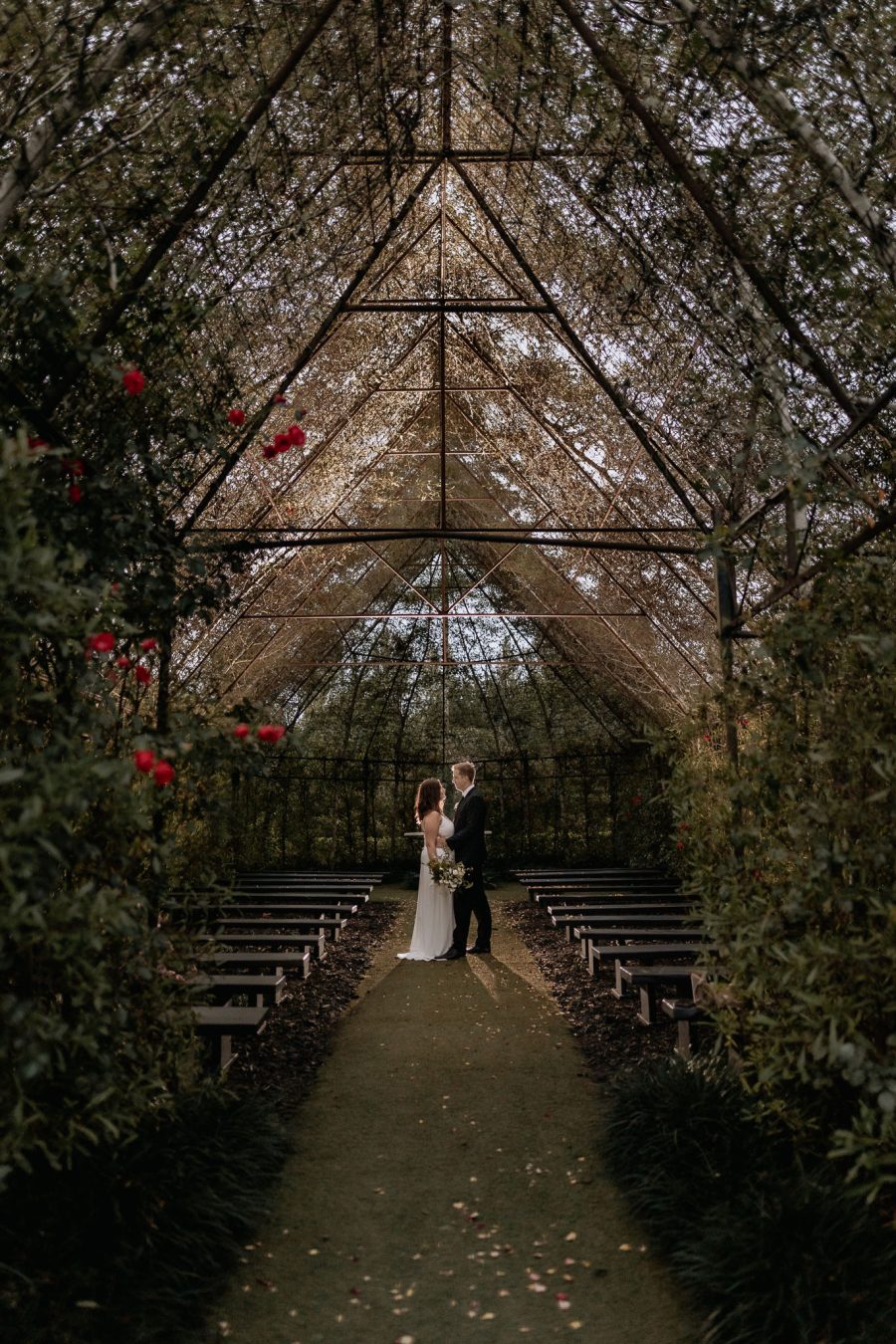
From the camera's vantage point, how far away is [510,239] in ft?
22.0

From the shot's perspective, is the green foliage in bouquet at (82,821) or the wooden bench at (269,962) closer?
the green foliage in bouquet at (82,821)

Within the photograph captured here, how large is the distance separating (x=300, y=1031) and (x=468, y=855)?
3.01m

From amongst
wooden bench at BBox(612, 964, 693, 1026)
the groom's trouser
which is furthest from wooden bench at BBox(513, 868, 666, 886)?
wooden bench at BBox(612, 964, 693, 1026)

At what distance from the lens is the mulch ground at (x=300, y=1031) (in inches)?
218

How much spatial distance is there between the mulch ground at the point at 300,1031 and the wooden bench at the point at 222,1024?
250mm

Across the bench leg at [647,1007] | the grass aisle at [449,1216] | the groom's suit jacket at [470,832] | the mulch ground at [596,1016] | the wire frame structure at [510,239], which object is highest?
the wire frame structure at [510,239]

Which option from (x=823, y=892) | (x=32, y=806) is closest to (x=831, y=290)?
(x=823, y=892)

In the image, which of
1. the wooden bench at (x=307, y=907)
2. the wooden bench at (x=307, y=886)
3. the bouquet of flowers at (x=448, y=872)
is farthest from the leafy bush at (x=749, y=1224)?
the wooden bench at (x=307, y=886)

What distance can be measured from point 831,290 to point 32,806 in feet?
11.5

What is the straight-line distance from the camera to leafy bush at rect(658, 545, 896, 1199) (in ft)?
9.90

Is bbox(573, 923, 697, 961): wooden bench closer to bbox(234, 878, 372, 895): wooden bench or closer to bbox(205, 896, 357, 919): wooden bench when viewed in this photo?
bbox(205, 896, 357, 919): wooden bench

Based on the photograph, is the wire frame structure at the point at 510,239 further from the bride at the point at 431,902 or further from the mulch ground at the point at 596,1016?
the mulch ground at the point at 596,1016

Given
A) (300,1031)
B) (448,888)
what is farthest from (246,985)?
(448,888)

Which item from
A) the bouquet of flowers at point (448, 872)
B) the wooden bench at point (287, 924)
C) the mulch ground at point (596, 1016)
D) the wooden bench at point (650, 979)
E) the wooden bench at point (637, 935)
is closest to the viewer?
the wooden bench at point (650, 979)
